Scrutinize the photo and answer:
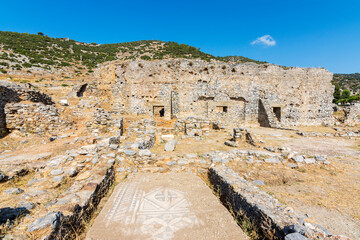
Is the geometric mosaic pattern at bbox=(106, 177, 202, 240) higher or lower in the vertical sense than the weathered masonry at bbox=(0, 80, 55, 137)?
lower

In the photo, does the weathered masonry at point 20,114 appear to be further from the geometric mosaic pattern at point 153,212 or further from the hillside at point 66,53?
the hillside at point 66,53

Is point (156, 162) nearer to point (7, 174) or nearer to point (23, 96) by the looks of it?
point (7, 174)

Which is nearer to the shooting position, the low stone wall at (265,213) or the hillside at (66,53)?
the low stone wall at (265,213)

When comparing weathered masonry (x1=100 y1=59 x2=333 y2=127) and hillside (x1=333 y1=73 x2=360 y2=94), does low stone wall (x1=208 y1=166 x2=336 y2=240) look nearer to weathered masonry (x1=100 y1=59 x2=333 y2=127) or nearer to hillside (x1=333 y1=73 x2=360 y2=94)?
weathered masonry (x1=100 y1=59 x2=333 y2=127)

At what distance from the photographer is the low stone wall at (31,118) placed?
30.1 feet

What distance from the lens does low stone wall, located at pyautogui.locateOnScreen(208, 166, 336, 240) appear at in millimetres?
2145

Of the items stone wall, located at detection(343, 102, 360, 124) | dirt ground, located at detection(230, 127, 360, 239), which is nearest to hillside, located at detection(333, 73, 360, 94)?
stone wall, located at detection(343, 102, 360, 124)

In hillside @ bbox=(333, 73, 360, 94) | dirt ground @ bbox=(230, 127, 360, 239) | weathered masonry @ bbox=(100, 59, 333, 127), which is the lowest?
dirt ground @ bbox=(230, 127, 360, 239)

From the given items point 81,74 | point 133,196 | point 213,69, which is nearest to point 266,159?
point 133,196

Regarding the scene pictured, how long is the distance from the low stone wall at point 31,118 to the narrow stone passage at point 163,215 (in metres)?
8.88

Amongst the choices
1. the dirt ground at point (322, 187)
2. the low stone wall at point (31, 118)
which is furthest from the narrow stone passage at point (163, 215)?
the low stone wall at point (31, 118)

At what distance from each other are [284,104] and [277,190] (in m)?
15.9

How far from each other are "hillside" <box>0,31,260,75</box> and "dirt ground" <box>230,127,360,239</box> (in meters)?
32.8

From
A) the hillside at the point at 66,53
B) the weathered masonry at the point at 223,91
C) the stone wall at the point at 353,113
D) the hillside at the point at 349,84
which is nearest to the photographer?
the weathered masonry at the point at 223,91
